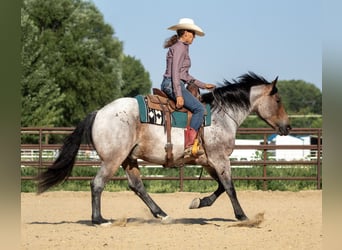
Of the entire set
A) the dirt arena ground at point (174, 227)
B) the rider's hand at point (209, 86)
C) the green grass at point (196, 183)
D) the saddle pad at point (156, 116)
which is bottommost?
the dirt arena ground at point (174, 227)

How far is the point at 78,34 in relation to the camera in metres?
44.2

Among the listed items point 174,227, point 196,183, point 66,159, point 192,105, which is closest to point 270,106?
point 192,105

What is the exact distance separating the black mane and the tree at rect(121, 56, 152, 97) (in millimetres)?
73885

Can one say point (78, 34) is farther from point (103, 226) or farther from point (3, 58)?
point (3, 58)

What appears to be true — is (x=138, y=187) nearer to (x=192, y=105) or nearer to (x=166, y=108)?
(x=166, y=108)

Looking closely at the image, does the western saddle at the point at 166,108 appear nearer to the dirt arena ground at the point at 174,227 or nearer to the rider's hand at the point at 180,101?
the rider's hand at the point at 180,101

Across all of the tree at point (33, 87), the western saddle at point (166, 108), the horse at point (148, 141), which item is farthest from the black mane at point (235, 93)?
the tree at point (33, 87)

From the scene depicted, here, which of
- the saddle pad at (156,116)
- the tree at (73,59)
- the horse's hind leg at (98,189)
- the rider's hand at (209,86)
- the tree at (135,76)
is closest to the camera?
the horse's hind leg at (98,189)

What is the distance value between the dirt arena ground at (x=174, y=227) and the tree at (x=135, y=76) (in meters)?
71.6

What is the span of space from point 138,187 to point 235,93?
1.73 m

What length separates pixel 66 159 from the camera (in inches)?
277

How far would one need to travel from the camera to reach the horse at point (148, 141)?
672 cm

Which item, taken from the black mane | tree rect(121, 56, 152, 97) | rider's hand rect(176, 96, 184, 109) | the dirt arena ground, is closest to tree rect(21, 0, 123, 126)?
the dirt arena ground

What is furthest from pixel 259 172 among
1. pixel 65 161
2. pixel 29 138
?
pixel 29 138
